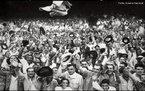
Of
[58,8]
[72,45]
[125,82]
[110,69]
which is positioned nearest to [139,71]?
[125,82]

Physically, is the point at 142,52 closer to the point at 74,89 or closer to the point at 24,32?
the point at 74,89

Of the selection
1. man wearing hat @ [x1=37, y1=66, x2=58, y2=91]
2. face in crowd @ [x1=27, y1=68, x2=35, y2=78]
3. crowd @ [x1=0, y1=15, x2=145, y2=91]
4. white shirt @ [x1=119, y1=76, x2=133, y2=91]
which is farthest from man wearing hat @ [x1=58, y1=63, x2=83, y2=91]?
white shirt @ [x1=119, y1=76, x2=133, y2=91]

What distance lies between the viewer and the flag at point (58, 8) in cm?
302

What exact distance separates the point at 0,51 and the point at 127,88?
168cm

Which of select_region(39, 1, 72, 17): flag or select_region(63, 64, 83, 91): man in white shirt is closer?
select_region(63, 64, 83, 91): man in white shirt

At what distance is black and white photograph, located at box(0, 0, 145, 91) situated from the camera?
9.07ft

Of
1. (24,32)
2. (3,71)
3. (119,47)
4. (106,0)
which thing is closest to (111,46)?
(119,47)

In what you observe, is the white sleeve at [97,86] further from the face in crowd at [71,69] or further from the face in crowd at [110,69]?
the face in crowd at [71,69]

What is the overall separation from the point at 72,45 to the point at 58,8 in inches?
21.3

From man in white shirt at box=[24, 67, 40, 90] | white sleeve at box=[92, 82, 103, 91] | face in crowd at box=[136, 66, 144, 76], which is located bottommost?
white sleeve at box=[92, 82, 103, 91]

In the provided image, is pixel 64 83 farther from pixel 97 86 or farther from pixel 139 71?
pixel 139 71

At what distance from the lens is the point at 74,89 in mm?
2721

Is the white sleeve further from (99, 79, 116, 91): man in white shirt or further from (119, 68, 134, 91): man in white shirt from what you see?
(119, 68, 134, 91): man in white shirt

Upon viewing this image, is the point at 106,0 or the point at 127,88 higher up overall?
the point at 106,0
